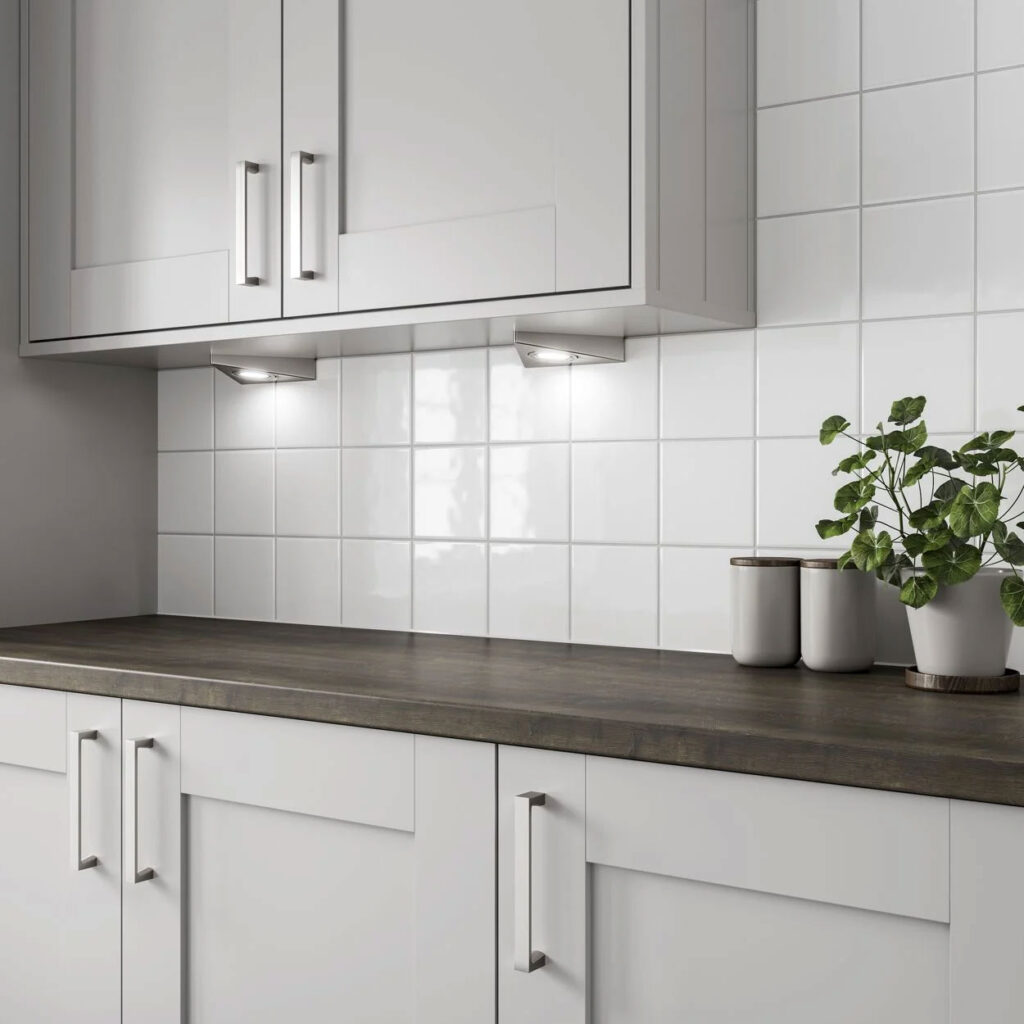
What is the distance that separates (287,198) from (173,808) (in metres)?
0.91

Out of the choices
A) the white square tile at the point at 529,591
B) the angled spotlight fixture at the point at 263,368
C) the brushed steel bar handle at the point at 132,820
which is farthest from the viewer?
the angled spotlight fixture at the point at 263,368

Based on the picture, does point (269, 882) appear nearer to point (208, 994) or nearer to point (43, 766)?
point (208, 994)

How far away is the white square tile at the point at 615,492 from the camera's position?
1866mm

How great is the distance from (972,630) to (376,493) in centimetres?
108

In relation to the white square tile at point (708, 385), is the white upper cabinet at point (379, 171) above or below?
above

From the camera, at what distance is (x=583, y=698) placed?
1.38 meters

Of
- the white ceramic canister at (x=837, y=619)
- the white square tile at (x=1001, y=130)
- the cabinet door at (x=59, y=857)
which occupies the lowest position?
the cabinet door at (x=59, y=857)

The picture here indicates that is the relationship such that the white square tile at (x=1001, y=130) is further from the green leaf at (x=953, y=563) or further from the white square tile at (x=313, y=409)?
the white square tile at (x=313, y=409)

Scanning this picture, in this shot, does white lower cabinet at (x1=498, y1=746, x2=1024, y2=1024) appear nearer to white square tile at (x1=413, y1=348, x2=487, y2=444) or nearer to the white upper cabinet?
the white upper cabinet

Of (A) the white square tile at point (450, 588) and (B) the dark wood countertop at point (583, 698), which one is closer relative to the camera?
(B) the dark wood countertop at point (583, 698)

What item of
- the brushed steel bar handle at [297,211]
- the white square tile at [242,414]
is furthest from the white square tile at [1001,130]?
the white square tile at [242,414]

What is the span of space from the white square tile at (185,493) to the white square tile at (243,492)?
0.08 feet

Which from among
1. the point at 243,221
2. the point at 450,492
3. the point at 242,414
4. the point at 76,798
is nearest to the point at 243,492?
the point at 242,414

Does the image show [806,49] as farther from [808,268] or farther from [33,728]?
[33,728]
